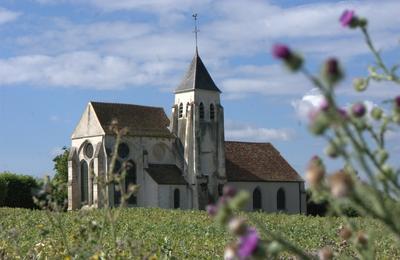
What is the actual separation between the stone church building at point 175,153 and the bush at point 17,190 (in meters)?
3.89

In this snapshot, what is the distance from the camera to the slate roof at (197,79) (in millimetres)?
50469

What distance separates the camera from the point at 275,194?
53.3 metres

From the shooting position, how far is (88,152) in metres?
49.1

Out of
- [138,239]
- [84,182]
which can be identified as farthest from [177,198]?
[138,239]

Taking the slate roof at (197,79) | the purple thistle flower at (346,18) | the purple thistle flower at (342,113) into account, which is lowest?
the purple thistle flower at (342,113)

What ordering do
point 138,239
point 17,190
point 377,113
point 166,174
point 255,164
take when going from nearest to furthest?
point 377,113
point 138,239
point 166,174
point 17,190
point 255,164

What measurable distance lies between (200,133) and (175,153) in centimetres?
231

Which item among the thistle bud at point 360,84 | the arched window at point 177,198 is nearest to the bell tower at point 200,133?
the arched window at point 177,198

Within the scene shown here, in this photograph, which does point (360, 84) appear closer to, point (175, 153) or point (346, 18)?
point (346, 18)

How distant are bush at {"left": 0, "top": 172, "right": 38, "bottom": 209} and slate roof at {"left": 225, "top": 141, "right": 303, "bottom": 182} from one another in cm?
1389

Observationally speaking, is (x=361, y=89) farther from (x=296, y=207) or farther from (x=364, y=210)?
(x=296, y=207)

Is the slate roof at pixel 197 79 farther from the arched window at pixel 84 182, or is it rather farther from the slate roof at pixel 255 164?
the arched window at pixel 84 182

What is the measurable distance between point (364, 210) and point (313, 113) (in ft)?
1.02

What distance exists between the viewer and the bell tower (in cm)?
4866
